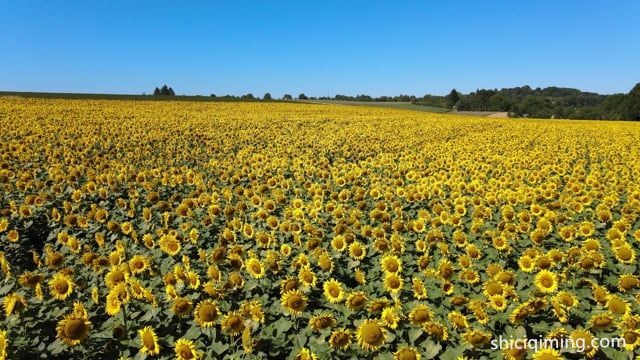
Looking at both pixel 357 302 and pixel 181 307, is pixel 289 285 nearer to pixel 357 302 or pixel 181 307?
pixel 357 302

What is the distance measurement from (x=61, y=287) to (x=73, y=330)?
0.88 m

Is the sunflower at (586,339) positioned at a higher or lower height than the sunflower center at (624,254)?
lower

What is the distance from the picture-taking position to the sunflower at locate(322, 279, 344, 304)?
14.0ft

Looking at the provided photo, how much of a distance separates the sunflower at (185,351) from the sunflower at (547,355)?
278 centimetres

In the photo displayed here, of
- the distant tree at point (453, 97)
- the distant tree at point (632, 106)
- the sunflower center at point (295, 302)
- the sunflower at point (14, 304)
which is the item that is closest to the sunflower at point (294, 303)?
the sunflower center at point (295, 302)

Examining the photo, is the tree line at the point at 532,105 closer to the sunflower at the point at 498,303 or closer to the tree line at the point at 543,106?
the tree line at the point at 543,106

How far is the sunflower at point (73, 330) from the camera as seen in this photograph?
353 cm

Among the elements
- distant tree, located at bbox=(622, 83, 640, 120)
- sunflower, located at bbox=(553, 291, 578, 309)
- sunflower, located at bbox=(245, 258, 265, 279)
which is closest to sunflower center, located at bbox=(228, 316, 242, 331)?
sunflower, located at bbox=(245, 258, 265, 279)

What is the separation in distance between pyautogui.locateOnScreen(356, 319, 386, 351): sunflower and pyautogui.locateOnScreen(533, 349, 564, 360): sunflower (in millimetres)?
1224

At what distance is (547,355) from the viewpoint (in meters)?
3.35

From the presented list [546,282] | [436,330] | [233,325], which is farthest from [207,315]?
[546,282]

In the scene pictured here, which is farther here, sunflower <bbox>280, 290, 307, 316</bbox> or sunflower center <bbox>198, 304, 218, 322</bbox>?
sunflower <bbox>280, 290, 307, 316</bbox>

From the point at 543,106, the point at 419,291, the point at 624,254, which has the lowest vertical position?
the point at 419,291

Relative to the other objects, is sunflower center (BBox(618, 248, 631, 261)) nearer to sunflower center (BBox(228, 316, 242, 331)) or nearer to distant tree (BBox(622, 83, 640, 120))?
sunflower center (BBox(228, 316, 242, 331))
